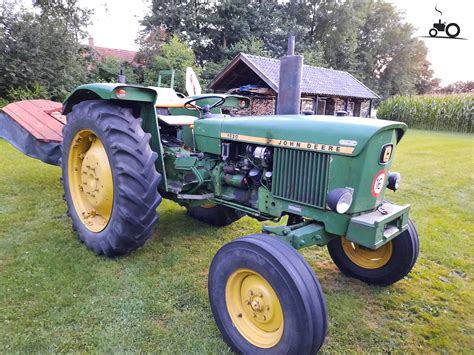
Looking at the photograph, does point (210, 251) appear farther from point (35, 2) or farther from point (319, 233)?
point (35, 2)

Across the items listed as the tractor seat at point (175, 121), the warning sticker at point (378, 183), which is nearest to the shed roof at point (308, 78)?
the tractor seat at point (175, 121)

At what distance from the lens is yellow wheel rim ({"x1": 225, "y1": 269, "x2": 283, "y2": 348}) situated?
179 cm

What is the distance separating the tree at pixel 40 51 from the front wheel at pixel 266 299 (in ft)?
40.8

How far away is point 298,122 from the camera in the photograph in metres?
2.19

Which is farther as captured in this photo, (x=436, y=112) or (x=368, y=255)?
(x=436, y=112)

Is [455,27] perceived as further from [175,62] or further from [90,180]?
[175,62]

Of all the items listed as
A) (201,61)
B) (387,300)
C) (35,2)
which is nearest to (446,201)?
(387,300)

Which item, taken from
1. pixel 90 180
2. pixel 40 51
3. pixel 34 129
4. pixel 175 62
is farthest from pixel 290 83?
pixel 175 62

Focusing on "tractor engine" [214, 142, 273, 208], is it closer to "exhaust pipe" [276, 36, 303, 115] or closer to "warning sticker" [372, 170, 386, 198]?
"exhaust pipe" [276, 36, 303, 115]

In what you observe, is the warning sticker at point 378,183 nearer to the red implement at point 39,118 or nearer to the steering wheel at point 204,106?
the steering wheel at point 204,106

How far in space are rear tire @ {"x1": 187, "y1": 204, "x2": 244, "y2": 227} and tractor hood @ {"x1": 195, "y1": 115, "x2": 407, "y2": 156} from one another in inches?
43.2

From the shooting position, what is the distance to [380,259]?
259 cm

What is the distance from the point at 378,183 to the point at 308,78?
607 inches

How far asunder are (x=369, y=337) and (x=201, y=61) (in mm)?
22069
